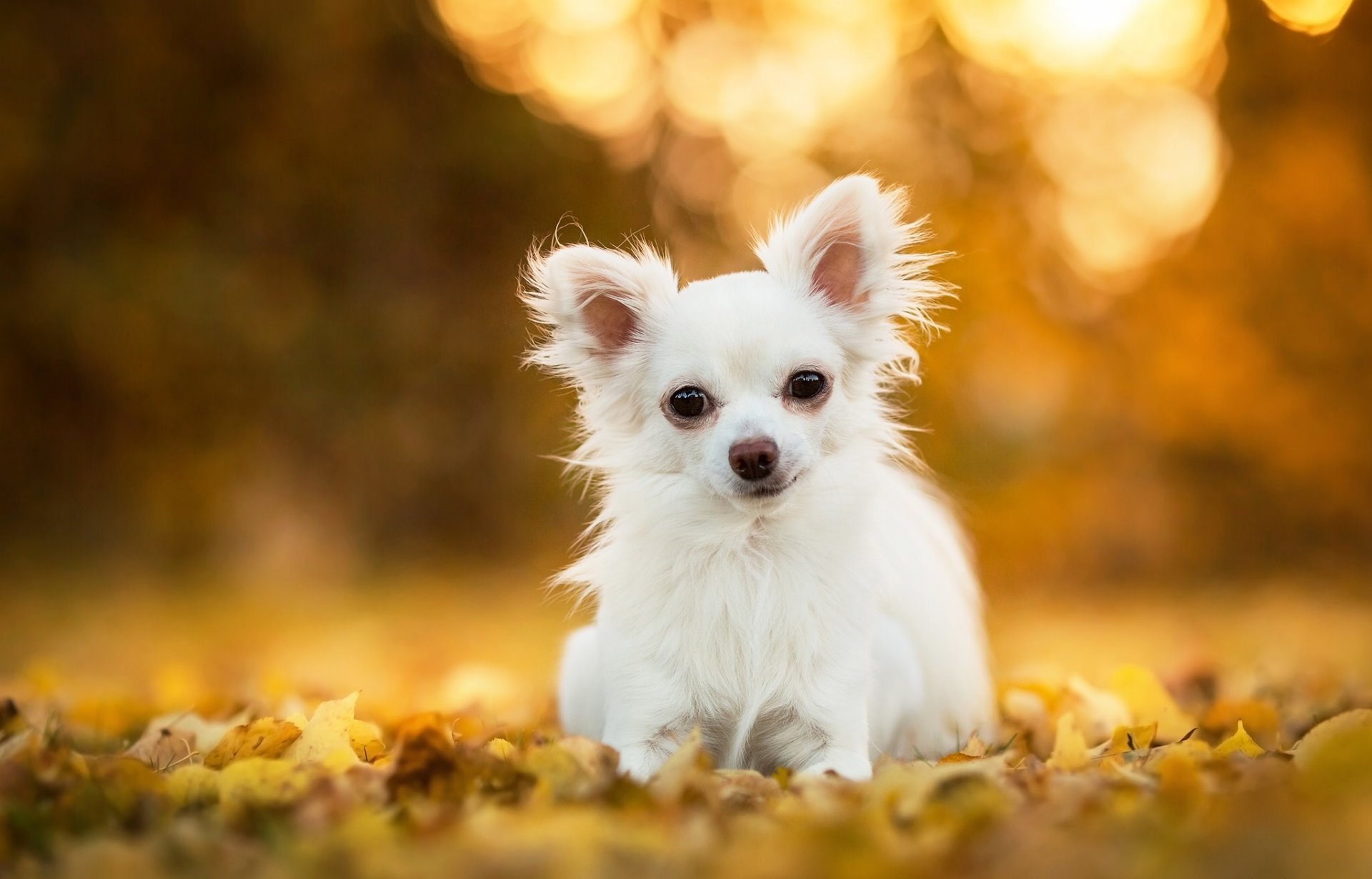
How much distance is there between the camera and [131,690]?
475 centimetres

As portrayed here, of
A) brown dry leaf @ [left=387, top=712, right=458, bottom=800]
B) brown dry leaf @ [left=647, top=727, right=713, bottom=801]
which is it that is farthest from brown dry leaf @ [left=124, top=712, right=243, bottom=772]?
brown dry leaf @ [left=647, top=727, right=713, bottom=801]

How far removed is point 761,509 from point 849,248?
818 mm

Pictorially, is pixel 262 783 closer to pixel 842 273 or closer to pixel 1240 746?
pixel 842 273

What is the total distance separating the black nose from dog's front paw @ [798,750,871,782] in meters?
0.68

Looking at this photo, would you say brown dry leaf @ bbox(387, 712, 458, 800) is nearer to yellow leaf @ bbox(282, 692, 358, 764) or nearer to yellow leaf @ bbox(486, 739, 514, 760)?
yellow leaf @ bbox(486, 739, 514, 760)

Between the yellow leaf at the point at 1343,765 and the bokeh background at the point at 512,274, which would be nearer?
the yellow leaf at the point at 1343,765

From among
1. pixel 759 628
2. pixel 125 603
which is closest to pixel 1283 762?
pixel 759 628

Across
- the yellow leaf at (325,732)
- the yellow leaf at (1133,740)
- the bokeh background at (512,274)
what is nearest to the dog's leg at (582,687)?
the yellow leaf at (325,732)

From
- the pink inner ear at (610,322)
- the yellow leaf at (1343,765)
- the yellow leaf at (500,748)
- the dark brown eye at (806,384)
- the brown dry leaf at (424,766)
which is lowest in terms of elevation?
the brown dry leaf at (424,766)

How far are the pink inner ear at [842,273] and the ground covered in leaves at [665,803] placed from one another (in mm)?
1232

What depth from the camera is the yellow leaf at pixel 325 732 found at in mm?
2535

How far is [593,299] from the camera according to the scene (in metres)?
3.08

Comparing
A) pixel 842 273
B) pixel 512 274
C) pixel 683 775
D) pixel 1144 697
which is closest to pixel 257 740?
pixel 683 775

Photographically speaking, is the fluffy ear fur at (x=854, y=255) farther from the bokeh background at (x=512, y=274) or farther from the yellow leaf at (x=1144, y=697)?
the bokeh background at (x=512, y=274)
